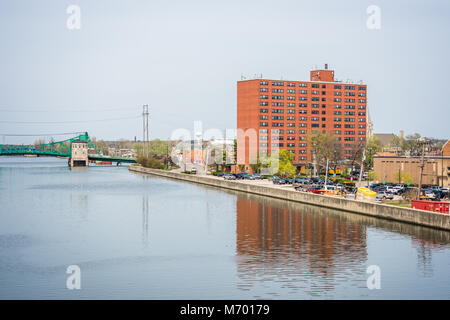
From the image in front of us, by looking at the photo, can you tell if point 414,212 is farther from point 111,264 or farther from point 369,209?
point 111,264

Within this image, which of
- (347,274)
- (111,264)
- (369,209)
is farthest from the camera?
(369,209)

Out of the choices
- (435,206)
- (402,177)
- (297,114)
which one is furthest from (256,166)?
(435,206)

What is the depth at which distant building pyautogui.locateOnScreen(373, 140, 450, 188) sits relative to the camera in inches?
4028

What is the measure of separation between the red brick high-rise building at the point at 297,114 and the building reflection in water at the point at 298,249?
98489 mm

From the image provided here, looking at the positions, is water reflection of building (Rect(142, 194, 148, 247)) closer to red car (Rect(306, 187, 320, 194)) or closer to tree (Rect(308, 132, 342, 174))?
red car (Rect(306, 187, 320, 194))

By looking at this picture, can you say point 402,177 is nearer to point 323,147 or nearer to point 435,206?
point 323,147

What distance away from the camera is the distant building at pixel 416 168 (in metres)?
102

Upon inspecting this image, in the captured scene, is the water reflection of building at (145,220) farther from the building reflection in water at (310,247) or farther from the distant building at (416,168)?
the distant building at (416,168)

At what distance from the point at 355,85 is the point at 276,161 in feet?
173

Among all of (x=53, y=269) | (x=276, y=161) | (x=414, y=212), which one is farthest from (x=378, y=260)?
(x=276, y=161)
